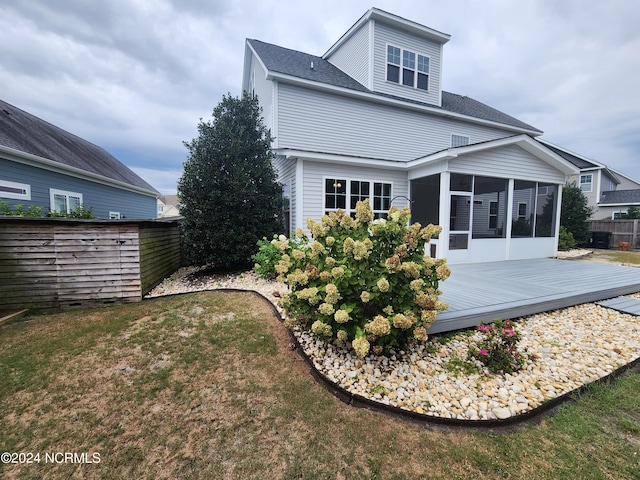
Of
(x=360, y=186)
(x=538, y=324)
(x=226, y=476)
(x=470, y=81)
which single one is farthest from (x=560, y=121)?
(x=226, y=476)

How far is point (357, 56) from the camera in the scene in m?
10.8

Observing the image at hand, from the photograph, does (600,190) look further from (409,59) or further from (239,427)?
(239,427)

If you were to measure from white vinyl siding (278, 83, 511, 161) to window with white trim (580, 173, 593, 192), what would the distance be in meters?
16.8

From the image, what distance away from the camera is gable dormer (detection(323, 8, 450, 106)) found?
33.4ft

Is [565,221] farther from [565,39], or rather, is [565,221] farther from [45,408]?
[45,408]

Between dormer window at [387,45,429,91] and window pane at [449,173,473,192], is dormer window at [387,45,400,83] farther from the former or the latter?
window pane at [449,173,473,192]

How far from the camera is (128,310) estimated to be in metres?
4.40

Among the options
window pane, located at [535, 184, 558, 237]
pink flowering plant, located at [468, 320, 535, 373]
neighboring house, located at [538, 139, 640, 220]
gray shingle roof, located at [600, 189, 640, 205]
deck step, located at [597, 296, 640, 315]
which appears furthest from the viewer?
neighboring house, located at [538, 139, 640, 220]

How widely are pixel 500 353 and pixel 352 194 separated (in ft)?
20.0

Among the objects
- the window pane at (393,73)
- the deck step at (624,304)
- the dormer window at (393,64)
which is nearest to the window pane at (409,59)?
the dormer window at (393,64)

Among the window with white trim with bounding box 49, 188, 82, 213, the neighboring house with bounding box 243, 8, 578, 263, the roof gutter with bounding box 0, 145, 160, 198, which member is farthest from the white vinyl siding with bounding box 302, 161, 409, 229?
the window with white trim with bounding box 49, 188, 82, 213

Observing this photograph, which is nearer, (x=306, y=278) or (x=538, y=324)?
(x=306, y=278)

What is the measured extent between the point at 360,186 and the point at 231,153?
399 centimetres

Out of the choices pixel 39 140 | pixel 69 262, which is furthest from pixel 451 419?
pixel 39 140
